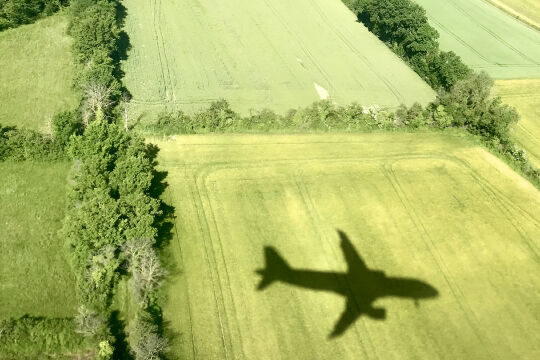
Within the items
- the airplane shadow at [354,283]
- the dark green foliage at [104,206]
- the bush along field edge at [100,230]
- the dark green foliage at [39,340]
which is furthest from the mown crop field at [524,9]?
the dark green foliage at [39,340]

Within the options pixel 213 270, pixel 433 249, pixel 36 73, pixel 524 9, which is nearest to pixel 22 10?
pixel 36 73

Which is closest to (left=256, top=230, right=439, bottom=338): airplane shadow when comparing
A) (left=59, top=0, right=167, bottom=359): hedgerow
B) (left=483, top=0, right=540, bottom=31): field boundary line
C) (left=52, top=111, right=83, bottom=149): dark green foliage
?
(left=59, top=0, right=167, bottom=359): hedgerow

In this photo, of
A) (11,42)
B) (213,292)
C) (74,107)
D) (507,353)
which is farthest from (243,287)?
(11,42)

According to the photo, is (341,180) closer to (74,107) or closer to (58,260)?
(58,260)

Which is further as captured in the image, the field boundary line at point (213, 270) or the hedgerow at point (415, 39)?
the hedgerow at point (415, 39)

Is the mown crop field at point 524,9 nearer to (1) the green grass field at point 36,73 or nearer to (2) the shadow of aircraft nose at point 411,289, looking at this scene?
(2) the shadow of aircraft nose at point 411,289

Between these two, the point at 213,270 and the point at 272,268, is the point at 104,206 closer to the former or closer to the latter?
the point at 213,270
